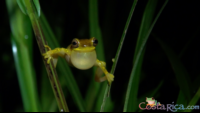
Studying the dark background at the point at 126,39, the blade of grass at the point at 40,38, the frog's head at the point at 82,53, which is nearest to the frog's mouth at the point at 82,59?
the frog's head at the point at 82,53

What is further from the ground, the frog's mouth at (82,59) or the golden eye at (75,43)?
the golden eye at (75,43)

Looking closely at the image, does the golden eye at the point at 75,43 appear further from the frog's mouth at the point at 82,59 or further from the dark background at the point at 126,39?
the dark background at the point at 126,39

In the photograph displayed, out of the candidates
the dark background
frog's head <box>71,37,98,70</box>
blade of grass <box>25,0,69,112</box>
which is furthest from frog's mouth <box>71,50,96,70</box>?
the dark background

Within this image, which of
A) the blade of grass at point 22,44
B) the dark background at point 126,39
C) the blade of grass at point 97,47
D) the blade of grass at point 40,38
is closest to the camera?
the blade of grass at point 40,38

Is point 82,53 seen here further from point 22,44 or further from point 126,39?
point 126,39

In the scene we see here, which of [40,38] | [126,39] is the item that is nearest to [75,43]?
[40,38]
